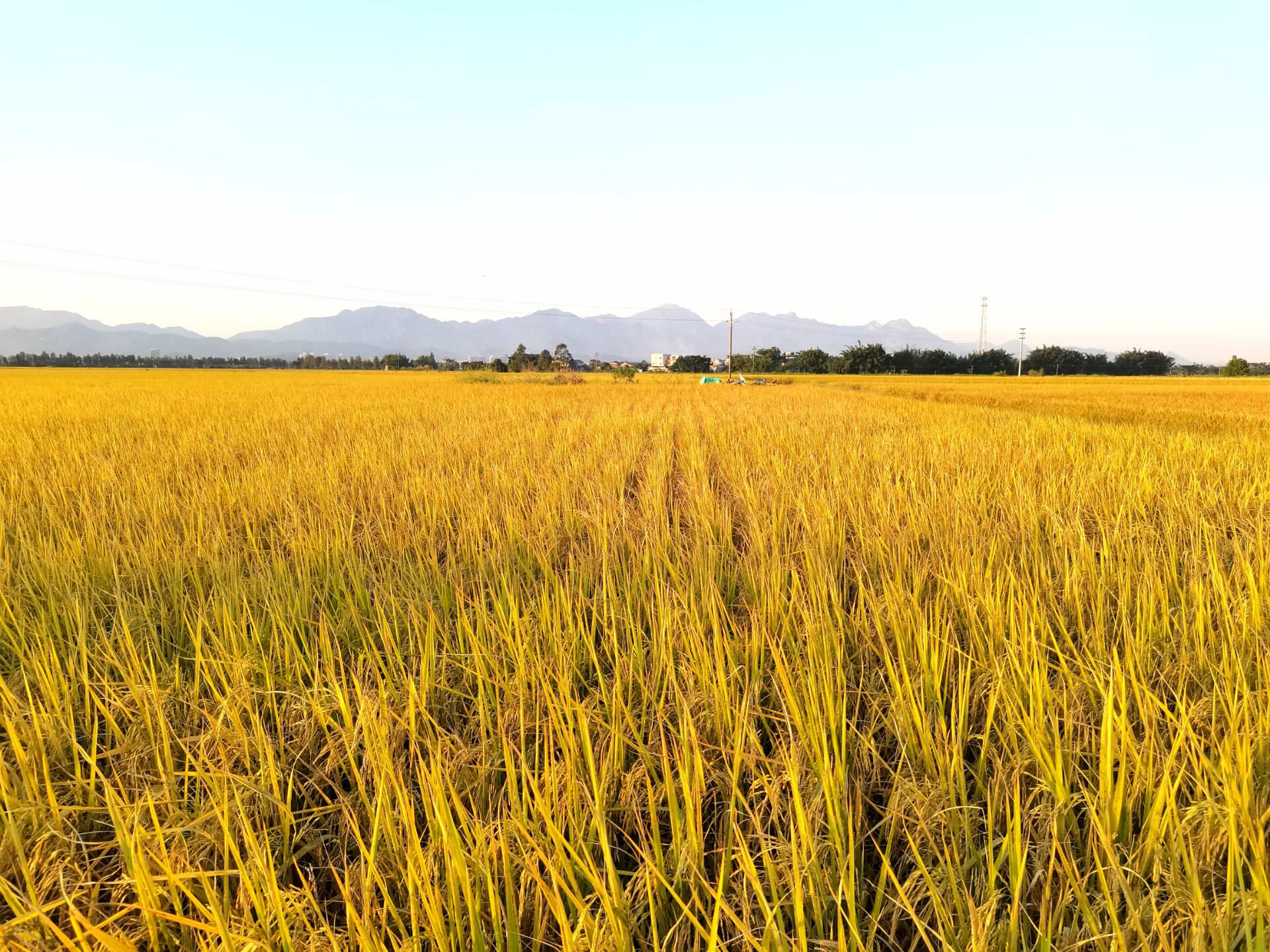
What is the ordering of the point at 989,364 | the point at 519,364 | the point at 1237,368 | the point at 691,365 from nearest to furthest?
the point at 519,364, the point at 1237,368, the point at 989,364, the point at 691,365

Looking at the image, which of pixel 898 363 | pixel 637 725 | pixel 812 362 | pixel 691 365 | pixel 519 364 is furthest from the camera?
pixel 691 365

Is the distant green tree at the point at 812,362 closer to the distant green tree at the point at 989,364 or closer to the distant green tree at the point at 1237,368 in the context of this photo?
the distant green tree at the point at 989,364

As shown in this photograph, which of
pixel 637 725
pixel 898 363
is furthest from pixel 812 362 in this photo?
pixel 637 725

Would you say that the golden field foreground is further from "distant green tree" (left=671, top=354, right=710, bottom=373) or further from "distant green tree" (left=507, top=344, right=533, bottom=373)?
"distant green tree" (left=671, top=354, right=710, bottom=373)

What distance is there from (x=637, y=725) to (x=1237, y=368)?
7081 centimetres

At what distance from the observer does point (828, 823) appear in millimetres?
866

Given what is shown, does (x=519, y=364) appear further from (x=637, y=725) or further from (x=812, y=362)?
(x=637, y=725)

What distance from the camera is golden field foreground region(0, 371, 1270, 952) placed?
0.77 m

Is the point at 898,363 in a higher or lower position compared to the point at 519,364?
higher

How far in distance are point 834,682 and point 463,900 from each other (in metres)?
→ 0.82

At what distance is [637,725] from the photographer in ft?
3.94

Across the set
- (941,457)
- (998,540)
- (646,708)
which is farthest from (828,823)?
(941,457)

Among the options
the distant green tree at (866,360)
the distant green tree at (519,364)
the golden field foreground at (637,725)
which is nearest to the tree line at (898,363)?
the distant green tree at (866,360)

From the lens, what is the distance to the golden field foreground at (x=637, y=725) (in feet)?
2.52
